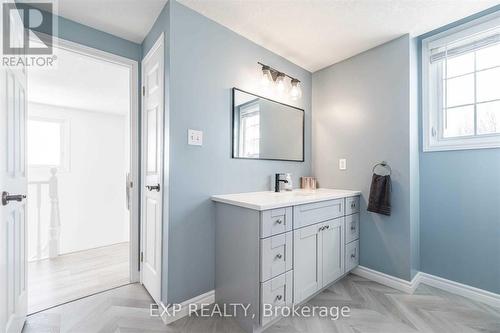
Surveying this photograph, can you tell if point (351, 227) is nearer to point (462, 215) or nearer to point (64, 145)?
point (462, 215)

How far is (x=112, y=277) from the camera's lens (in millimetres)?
2352

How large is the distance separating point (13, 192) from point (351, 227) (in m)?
2.61

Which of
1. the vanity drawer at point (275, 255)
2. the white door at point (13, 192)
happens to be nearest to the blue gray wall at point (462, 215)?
the vanity drawer at point (275, 255)

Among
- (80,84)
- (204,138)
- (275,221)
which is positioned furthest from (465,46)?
(80,84)

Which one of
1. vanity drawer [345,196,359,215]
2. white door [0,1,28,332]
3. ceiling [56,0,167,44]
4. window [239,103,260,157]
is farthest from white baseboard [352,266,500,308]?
ceiling [56,0,167,44]

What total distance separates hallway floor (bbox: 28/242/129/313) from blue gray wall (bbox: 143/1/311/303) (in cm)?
96

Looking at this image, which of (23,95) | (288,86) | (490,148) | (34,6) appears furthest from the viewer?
(288,86)

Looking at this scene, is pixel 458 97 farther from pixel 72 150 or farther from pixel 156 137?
pixel 72 150

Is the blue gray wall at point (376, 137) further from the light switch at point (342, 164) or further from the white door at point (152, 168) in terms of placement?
the white door at point (152, 168)

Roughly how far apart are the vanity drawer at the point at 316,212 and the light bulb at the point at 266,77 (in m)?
1.25

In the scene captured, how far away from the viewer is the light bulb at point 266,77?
7.29ft

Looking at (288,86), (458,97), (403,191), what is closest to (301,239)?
(403,191)

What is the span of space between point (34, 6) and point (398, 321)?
3.49 m

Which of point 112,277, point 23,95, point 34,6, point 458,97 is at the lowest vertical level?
point 112,277
